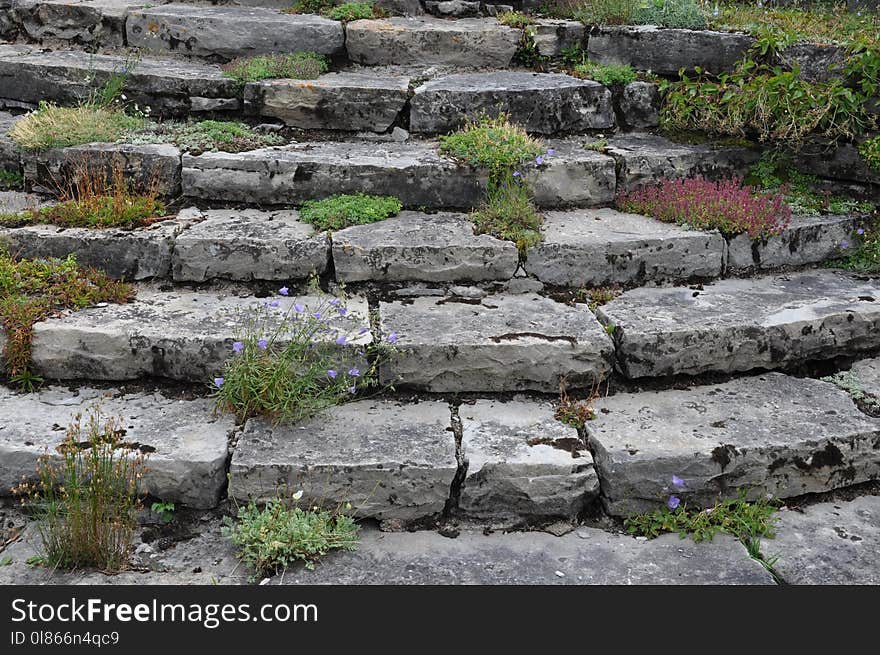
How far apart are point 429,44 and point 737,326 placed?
3.90m

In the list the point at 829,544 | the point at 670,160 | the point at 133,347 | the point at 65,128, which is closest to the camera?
the point at 829,544

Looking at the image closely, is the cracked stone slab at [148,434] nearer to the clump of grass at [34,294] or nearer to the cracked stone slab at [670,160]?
the clump of grass at [34,294]

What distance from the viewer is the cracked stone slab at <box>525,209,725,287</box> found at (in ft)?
16.4

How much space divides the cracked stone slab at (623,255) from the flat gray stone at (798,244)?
168 millimetres

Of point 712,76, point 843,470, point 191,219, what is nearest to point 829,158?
point 712,76

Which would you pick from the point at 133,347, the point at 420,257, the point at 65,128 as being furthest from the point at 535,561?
the point at 65,128

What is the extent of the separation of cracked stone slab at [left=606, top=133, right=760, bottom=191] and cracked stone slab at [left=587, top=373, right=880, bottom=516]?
2.07 meters

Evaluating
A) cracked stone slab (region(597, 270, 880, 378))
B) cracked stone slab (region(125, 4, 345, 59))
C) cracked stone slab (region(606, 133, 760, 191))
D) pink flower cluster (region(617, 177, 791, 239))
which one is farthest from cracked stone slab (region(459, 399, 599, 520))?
cracked stone slab (region(125, 4, 345, 59))

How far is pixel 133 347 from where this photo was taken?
4.24m

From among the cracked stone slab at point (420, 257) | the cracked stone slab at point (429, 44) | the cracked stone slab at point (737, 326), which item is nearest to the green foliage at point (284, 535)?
the cracked stone slab at point (420, 257)

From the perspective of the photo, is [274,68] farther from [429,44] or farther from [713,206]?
[713,206]

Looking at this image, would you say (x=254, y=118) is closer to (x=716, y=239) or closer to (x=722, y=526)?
(x=716, y=239)

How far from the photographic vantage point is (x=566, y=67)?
273 inches

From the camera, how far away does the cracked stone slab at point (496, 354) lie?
13.9 feet
